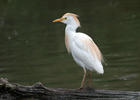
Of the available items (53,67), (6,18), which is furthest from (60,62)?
(6,18)

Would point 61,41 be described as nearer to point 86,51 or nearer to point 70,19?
point 70,19

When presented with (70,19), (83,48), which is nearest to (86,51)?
(83,48)

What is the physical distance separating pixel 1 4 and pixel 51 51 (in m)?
14.7

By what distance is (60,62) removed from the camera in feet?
48.8

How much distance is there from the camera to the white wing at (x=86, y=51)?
25.3 feet

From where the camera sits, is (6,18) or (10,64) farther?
(6,18)

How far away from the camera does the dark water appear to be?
1307 cm

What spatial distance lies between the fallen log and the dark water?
463 centimetres

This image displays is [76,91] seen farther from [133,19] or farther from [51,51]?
[133,19]

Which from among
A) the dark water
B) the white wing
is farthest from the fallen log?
the dark water

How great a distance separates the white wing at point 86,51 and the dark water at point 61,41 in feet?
13.2

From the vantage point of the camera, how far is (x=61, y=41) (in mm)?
18203

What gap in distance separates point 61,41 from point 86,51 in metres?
10.4

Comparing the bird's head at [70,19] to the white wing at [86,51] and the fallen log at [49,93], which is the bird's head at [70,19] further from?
the fallen log at [49,93]
